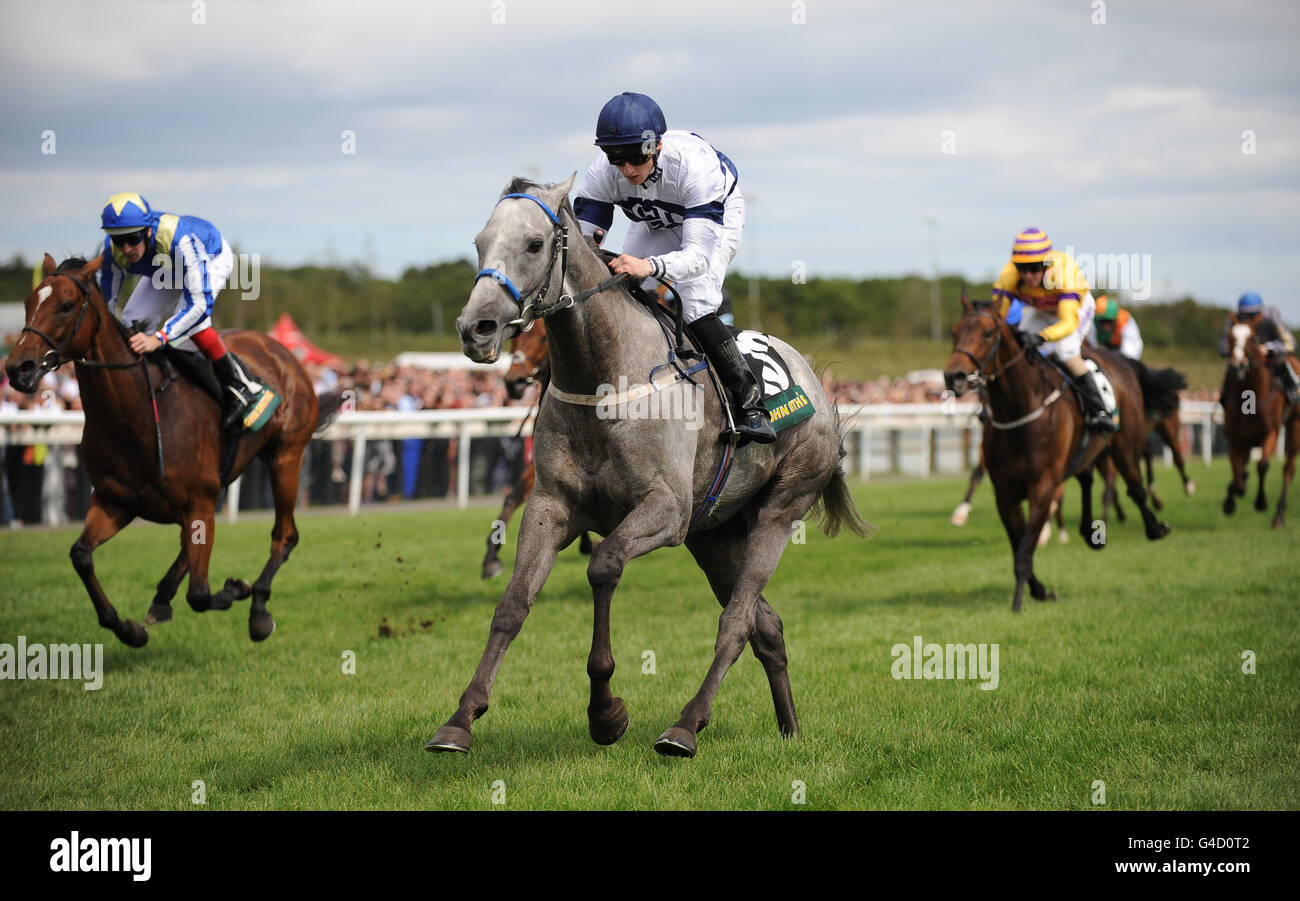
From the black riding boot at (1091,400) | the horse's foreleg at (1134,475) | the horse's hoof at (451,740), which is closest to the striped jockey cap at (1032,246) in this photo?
the black riding boot at (1091,400)

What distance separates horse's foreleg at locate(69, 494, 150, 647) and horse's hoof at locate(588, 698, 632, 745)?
130 inches

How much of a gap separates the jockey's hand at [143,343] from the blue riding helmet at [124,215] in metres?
0.61

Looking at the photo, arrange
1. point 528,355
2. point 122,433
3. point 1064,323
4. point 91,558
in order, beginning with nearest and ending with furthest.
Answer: point 91,558, point 122,433, point 1064,323, point 528,355

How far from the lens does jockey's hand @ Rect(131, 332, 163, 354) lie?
6.97 m

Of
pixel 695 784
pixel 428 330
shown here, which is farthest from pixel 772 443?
pixel 428 330

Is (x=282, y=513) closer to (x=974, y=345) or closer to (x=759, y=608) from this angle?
(x=759, y=608)

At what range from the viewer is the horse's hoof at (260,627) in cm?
776

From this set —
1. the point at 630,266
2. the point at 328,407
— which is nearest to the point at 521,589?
the point at 630,266

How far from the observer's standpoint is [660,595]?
9.90 meters

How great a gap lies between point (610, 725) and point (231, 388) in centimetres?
411

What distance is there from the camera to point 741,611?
5.27 meters

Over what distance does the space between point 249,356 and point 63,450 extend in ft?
21.6

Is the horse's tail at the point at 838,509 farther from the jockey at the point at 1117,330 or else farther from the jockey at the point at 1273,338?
the jockey at the point at 1273,338

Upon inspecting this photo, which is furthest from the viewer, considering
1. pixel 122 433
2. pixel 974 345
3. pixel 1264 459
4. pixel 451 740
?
pixel 1264 459
